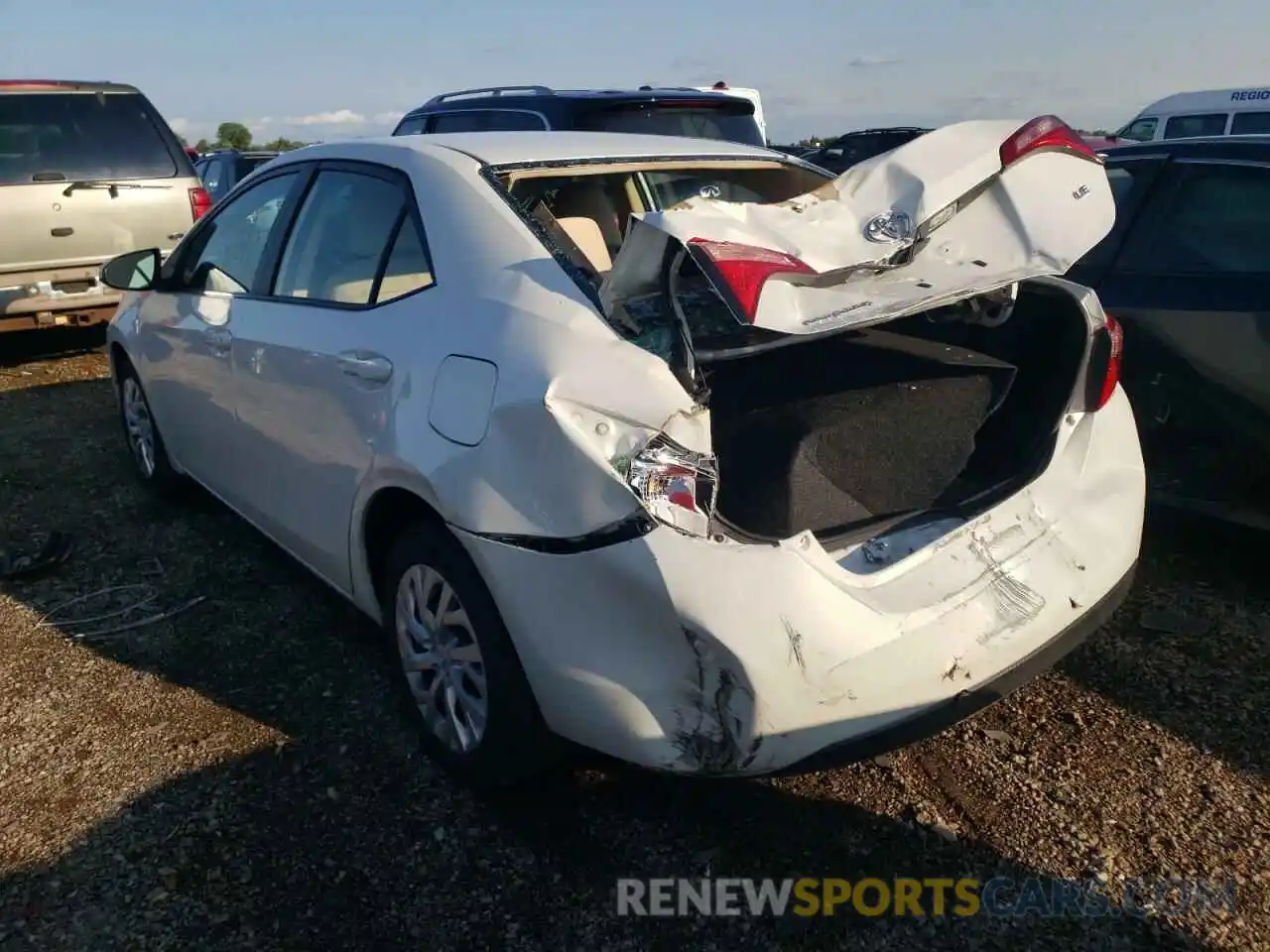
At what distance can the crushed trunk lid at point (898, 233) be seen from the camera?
7.34 feet

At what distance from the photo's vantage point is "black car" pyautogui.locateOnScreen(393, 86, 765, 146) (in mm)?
6488

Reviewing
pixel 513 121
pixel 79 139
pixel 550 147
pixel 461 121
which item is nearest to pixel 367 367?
pixel 550 147

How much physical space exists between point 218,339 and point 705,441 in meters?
2.28

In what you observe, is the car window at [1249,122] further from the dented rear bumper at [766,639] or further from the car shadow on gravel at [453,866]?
the car shadow on gravel at [453,866]

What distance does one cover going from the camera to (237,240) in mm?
3941

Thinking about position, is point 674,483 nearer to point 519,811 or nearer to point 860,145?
point 519,811

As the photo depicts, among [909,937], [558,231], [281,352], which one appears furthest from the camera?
[281,352]

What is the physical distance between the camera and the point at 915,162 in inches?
102

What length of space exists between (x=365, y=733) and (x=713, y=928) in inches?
49.0

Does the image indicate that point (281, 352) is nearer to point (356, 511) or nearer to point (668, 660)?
point (356, 511)

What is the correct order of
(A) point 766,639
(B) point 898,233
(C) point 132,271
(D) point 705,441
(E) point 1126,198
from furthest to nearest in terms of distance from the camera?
(C) point 132,271, (E) point 1126,198, (B) point 898,233, (D) point 705,441, (A) point 766,639

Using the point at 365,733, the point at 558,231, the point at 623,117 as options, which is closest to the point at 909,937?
the point at 365,733

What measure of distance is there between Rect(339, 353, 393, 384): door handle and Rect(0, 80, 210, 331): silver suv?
5.69 metres

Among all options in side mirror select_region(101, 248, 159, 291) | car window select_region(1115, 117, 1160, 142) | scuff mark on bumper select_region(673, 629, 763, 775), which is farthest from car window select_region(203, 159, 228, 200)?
car window select_region(1115, 117, 1160, 142)
